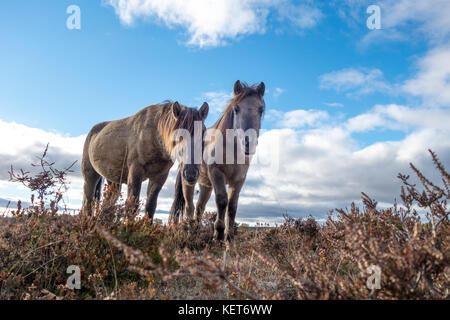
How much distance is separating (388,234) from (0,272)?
3.88 m

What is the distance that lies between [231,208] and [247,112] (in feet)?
6.53

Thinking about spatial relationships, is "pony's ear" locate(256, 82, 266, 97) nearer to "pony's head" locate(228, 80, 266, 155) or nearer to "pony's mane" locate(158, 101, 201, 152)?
"pony's head" locate(228, 80, 266, 155)

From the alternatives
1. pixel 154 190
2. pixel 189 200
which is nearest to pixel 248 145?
pixel 154 190

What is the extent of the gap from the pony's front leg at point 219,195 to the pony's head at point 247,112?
77 cm

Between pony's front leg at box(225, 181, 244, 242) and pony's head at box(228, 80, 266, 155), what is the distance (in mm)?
984

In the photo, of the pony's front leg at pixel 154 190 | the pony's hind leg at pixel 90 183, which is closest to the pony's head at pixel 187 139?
the pony's front leg at pixel 154 190

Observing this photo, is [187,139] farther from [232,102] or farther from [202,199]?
[202,199]

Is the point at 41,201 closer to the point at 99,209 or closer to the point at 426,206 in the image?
the point at 99,209

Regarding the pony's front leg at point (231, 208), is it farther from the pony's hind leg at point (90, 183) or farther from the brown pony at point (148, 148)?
the pony's hind leg at point (90, 183)

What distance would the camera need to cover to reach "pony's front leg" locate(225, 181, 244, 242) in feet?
20.6

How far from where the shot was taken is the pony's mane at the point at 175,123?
5.35 m

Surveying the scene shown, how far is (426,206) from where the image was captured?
116 inches

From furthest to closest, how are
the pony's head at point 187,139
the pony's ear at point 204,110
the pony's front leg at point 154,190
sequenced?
the pony's front leg at point 154,190
the pony's ear at point 204,110
the pony's head at point 187,139

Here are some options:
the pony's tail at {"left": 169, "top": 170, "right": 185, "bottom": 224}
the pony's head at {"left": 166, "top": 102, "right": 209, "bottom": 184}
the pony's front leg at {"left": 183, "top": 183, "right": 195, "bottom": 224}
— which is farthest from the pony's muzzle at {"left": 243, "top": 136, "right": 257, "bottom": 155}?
the pony's tail at {"left": 169, "top": 170, "right": 185, "bottom": 224}
